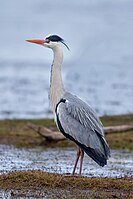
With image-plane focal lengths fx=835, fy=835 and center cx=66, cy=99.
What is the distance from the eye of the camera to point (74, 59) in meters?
61.2

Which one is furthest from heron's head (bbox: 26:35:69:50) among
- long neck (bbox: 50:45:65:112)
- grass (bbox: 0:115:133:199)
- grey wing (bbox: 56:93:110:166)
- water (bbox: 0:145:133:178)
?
grass (bbox: 0:115:133:199)

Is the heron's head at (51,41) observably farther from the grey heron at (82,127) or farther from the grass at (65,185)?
the grass at (65,185)

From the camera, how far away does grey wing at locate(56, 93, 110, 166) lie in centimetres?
1179

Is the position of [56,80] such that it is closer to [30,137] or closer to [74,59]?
[30,137]

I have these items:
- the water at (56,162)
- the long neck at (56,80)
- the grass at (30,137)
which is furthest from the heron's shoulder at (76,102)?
the grass at (30,137)

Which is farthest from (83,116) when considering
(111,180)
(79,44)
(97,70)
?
(79,44)

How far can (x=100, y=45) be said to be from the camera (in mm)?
66250

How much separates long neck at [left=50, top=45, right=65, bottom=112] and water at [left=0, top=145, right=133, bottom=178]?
1186 millimetres

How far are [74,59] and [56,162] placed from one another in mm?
47432

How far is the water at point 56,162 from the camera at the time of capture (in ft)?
42.1

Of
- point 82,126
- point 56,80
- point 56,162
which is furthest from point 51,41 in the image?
point 56,162

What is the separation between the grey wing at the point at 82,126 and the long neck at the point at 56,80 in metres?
0.31

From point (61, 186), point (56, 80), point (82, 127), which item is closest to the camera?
point (61, 186)

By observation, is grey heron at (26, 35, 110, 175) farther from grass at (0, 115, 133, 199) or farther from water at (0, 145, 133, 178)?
water at (0, 145, 133, 178)
